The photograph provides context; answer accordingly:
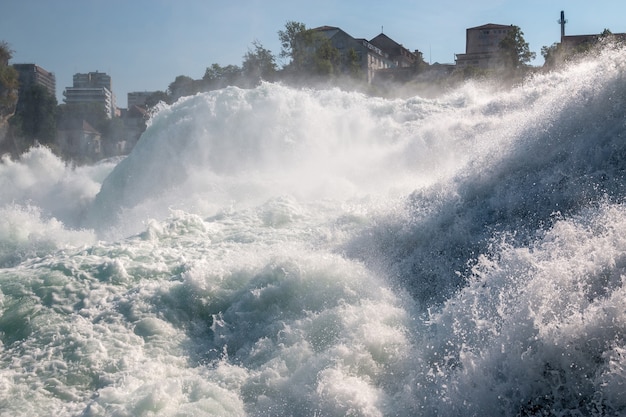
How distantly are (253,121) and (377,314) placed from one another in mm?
11582

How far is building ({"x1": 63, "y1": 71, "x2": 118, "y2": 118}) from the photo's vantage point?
449 feet

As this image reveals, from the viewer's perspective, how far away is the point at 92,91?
454 feet

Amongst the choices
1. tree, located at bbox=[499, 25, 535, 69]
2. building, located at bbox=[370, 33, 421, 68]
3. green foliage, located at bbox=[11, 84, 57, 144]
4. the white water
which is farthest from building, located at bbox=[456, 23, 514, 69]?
the white water

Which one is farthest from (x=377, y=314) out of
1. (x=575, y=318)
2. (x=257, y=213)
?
(x=257, y=213)

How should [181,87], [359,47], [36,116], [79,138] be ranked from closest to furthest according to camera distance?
1. [36,116]
2. [359,47]
3. [181,87]
4. [79,138]

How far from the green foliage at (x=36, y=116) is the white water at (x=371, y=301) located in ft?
148

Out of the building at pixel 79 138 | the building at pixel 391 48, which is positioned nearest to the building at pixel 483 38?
the building at pixel 391 48

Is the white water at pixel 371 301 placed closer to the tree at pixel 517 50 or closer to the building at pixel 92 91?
the tree at pixel 517 50

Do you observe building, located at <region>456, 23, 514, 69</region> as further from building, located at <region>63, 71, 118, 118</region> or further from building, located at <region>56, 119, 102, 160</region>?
building, located at <region>63, 71, 118, 118</region>

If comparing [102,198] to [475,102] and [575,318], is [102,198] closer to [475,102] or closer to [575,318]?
[475,102]

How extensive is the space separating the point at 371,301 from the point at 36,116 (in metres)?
54.3

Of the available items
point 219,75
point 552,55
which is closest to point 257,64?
point 219,75

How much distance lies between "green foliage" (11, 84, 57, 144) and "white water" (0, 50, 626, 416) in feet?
148

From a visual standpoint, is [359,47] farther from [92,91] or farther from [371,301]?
[92,91]
